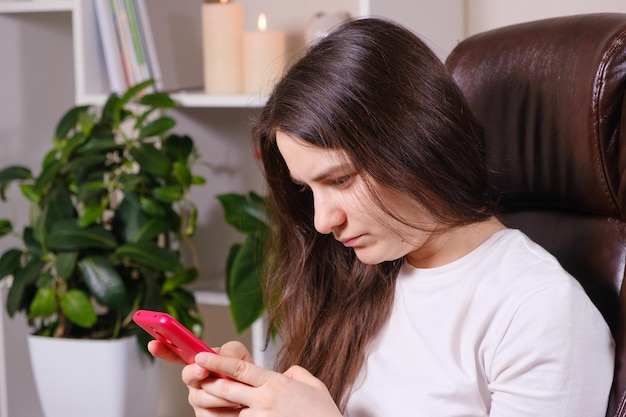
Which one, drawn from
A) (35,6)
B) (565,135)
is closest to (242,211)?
(35,6)

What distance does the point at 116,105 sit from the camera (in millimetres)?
1894

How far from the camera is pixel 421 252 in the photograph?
110 centimetres

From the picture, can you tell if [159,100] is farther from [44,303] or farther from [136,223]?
[44,303]

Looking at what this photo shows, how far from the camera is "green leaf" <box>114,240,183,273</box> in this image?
183 cm

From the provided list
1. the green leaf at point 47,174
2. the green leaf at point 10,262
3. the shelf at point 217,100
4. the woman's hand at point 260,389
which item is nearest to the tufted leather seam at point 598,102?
the woman's hand at point 260,389

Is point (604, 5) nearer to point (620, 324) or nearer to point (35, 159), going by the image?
point (620, 324)

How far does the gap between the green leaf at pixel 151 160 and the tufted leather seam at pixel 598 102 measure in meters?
1.06

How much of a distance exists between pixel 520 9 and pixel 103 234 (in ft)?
3.20

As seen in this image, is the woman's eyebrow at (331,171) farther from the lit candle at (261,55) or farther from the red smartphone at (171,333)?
the lit candle at (261,55)

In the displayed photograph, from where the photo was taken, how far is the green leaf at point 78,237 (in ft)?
5.98

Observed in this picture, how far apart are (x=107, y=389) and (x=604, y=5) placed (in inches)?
49.8

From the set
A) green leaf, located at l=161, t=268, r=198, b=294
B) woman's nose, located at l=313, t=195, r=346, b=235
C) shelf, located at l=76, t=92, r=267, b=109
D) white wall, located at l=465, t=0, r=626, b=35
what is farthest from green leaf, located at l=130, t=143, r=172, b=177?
woman's nose, located at l=313, t=195, r=346, b=235

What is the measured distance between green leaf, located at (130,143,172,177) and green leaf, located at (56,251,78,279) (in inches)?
9.1

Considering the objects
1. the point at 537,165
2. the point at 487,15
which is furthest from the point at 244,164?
the point at 537,165
